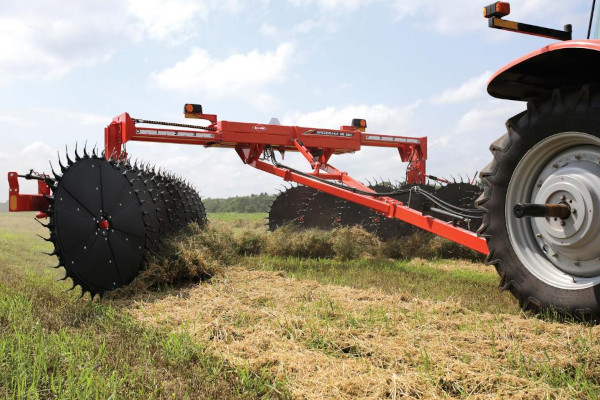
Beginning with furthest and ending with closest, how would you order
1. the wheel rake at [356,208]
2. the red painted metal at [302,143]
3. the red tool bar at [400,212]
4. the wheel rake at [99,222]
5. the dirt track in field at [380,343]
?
1. the wheel rake at [356,208]
2. the red painted metal at [302,143]
3. the wheel rake at [99,222]
4. the red tool bar at [400,212]
5. the dirt track in field at [380,343]

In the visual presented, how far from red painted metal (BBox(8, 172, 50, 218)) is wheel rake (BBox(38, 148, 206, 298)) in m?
0.20

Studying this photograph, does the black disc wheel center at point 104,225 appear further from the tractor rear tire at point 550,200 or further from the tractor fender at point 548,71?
the tractor fender at point 548,71

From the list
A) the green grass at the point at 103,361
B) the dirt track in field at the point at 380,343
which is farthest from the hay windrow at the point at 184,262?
the dirt track in field at the point at 380,343

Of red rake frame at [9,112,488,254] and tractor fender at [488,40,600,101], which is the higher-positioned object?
tractor fender at [488,40,600,101]

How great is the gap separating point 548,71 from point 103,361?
2.88 meters

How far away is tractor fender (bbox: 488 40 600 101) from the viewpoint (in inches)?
105

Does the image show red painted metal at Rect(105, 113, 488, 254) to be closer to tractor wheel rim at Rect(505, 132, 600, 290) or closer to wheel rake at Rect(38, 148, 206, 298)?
wheel rake at Rect(38, 148, 206, 298)

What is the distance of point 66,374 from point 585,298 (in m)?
2.58

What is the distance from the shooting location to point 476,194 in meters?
6.91

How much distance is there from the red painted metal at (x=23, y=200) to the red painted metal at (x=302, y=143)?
0.86 metres

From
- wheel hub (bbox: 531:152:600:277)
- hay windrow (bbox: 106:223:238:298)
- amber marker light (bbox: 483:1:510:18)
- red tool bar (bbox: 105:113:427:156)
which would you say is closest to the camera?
wheel hub (bbox: 531:152:600:277)

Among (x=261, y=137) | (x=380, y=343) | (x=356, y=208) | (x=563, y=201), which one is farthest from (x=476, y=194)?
(x=380, y=343)

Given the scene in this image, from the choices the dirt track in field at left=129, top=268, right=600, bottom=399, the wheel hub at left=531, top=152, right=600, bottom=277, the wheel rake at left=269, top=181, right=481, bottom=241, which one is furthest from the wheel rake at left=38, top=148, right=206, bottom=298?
the wheel rake at left=269, top=181, right=481, bottom=241

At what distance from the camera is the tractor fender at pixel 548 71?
266 cm
